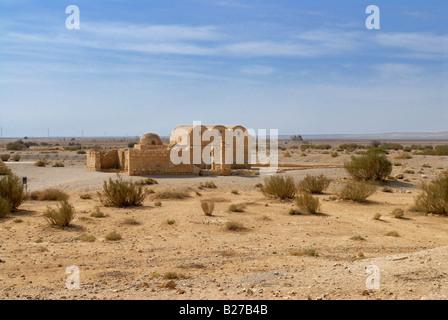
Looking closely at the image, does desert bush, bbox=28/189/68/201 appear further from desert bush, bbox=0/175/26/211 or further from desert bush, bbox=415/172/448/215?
desert bush, bbox=415/172/448/215

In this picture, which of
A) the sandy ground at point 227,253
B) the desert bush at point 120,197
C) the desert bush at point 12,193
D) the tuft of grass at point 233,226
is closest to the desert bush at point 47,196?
the sandy ground at point 227,253

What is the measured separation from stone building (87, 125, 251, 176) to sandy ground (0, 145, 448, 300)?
737cm

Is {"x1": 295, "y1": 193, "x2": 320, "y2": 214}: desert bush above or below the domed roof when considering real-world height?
below

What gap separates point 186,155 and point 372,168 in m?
10.2

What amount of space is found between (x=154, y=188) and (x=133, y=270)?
441 inches

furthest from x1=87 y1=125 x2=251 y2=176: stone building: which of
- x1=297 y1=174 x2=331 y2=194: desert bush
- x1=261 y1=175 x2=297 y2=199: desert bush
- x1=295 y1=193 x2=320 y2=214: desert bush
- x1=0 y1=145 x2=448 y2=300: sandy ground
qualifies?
x1=295 y1=193 x2=320 y2=214: desert bush

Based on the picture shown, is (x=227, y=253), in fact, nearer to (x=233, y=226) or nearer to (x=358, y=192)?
(x=233, y=226)

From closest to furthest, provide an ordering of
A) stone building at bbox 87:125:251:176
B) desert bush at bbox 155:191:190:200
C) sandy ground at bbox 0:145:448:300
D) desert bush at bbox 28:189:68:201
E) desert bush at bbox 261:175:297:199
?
sandy ground at bbox 0:145:448:300, desert bush at bbox 28:189:68:201, desert bush at bbox 261:175:297:199, desert bush at bbox 155:191:190:200, stone building at bbox 87:125:251:176

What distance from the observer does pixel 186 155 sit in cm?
2447

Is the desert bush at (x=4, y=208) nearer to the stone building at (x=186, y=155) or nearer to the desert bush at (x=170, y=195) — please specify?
the desert bush at (x=170, y=195)

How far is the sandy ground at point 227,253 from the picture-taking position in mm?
6000

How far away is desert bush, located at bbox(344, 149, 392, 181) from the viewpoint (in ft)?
65.0

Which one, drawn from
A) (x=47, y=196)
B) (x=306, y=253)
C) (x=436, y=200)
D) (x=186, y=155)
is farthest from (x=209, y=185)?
(x=306, y=253)

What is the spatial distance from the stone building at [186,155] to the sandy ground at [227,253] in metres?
7.37
